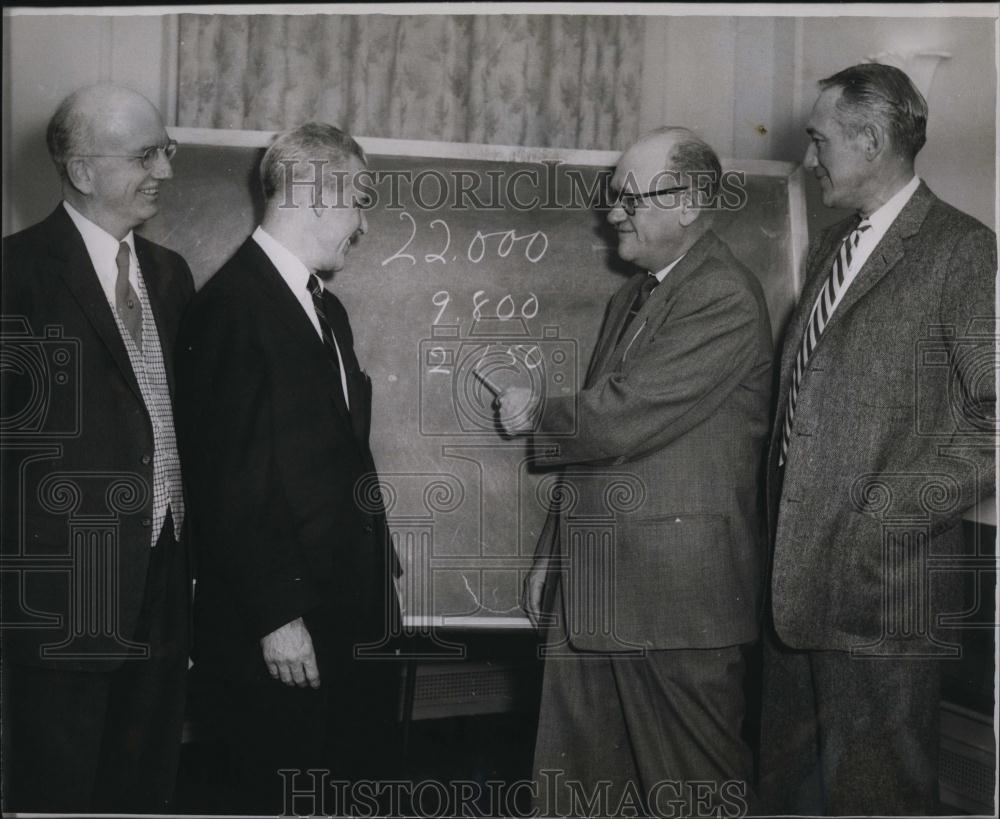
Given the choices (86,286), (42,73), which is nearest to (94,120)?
(42,73)

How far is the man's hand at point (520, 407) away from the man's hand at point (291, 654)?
2.31 ft

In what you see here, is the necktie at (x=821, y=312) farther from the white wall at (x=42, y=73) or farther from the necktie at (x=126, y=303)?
the white wall at (x=42, y=73)

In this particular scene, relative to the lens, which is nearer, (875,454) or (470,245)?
(875,454)

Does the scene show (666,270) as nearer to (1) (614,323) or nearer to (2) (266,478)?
(1) (614,323)

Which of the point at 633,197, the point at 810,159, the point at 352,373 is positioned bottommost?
the point at 352,373

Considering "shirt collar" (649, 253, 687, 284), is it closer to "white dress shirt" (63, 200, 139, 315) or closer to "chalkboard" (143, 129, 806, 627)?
"chalkboard" (143, 129, 806, 627)

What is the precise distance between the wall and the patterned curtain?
7 centimetres

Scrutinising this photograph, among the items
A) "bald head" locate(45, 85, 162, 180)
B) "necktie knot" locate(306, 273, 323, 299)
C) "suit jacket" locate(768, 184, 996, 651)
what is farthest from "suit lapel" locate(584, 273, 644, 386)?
"bald head" locate(45, 85, 162, 180)

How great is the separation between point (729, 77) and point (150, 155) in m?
1.45

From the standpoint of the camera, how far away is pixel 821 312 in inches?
101

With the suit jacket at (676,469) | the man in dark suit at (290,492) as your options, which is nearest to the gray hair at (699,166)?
the suit jacket at (676,469)

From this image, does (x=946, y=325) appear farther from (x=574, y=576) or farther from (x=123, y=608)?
(x=123, y=608)

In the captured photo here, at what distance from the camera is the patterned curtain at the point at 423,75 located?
262 centimetres

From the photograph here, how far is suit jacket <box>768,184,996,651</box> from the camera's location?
249 cm
